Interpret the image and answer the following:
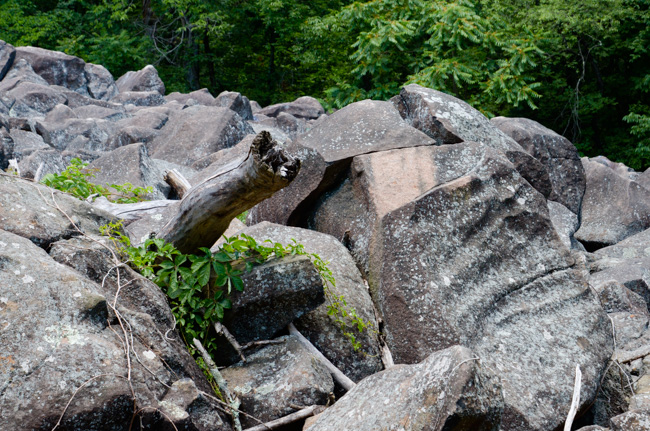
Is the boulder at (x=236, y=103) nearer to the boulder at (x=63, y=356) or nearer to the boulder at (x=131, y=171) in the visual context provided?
the boulder at (x=131, y=171)

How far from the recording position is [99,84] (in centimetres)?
1958

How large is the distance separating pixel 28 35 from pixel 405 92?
26.3 m

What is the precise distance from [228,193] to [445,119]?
2635 mm

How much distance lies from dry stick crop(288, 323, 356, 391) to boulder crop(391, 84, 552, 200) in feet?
7.70

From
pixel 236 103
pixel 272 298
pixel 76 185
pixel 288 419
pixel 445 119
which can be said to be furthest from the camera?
pixel 236 103

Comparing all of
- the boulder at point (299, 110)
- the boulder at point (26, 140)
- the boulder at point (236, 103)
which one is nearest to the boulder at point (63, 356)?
the boulder at point (26, 140)

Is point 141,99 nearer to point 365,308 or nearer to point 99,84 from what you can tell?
point 99,84

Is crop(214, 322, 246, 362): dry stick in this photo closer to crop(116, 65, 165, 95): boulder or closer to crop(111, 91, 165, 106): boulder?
crop(111, 91, 165, 106): boulder

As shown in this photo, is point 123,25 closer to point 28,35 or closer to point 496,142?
point 28,35

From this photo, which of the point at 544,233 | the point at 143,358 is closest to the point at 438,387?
the point at 143,358

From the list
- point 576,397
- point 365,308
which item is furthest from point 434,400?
point 365,308

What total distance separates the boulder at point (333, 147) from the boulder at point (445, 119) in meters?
0.23

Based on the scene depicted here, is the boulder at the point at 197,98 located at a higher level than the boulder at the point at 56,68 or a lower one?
lower

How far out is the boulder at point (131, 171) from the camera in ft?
24.3
